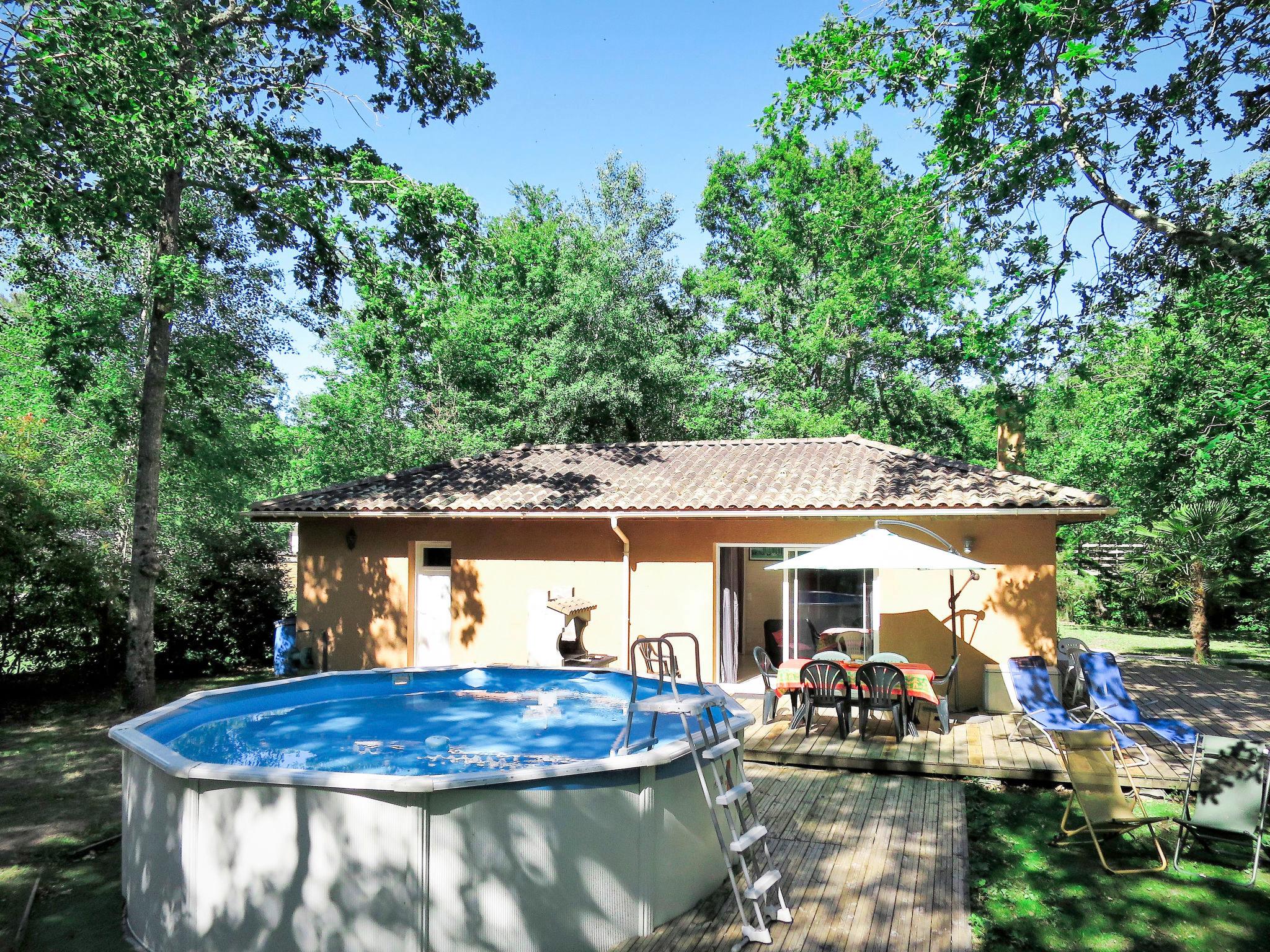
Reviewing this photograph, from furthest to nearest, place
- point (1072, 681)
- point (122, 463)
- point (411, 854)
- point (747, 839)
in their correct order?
1. point (122, 463)
2. point (1072, 681)
3. point (747, 839)
4. point (411, 854)

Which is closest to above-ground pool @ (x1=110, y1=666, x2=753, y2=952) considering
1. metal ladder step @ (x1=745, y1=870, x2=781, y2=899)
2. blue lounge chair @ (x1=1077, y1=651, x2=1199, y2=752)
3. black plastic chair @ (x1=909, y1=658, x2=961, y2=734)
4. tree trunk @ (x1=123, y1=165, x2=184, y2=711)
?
metal ladder step @ (x1=745, y1=870, x2=781, y2=899)

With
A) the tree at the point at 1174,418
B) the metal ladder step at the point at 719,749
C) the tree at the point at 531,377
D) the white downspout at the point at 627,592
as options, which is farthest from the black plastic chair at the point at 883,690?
the tree at the point at 531,377

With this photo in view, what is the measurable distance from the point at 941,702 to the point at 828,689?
4.48ft

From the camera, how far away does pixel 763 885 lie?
4.44 m

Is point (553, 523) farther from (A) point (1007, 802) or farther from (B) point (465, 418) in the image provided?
(B) point (465, 418)

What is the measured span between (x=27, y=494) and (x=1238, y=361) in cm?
1954

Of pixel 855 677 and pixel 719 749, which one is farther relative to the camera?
pixel 855 677

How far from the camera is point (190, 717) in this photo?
7.27m

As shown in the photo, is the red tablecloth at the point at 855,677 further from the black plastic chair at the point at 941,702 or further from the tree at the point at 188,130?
the tree at the point at 188,130

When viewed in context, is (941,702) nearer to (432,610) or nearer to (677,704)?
(677,704)

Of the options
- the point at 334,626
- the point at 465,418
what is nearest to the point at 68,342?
the point at 334,626

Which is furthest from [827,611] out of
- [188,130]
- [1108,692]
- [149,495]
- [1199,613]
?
[188,130]

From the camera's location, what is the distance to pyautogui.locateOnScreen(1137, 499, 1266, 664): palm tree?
53.8ft

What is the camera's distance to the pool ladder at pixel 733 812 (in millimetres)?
4457
